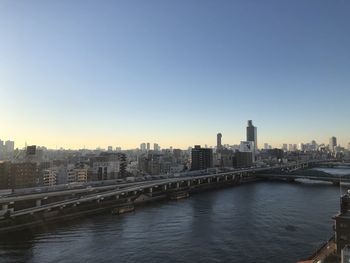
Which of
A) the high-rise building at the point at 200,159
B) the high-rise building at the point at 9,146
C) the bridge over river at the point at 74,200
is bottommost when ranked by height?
the bridge over river at the point at 74,200

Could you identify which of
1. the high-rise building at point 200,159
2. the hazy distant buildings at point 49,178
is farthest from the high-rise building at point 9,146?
the high-rise building at point 200,159

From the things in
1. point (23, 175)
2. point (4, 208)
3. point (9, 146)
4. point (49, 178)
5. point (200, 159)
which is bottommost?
point (49, 178)

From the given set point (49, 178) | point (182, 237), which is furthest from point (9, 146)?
point (182, 237)

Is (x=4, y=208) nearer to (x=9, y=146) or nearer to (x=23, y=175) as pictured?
(x=23, y=175)

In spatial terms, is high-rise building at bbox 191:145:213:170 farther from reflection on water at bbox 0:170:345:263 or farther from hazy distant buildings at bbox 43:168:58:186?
reflection on water at bbox 0:170:345:263

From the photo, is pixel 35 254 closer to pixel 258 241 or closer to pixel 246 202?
pixel 258 241

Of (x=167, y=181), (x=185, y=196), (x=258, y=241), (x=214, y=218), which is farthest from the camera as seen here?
(x=167, y=181)

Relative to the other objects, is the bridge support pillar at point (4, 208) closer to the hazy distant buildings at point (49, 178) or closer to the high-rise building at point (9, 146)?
the hazy distant buildings at point (49, 178)

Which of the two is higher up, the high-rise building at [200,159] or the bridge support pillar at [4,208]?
the high-rise building at [200,159]

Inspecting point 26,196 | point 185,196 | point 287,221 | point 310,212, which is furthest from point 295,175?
point 26,196

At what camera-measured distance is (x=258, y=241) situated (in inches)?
842

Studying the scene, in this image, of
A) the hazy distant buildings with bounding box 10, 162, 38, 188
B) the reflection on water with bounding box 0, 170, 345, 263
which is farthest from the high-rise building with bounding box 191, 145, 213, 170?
the reflection on water with bounding box 0, 170, 345, 263

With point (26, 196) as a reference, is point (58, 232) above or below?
below

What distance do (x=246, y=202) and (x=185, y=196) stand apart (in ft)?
34.0
